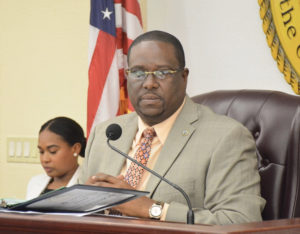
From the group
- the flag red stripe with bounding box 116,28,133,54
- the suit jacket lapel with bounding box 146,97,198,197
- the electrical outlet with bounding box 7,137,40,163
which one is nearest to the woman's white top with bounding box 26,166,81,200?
the electrical outlet with bounding box 7,137,40,163

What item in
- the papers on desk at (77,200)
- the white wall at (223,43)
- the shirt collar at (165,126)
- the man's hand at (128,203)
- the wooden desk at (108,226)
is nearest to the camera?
the wooden desk at (108,226)

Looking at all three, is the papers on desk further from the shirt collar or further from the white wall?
the white wall

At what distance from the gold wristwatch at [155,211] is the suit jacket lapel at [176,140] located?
7.3 inches

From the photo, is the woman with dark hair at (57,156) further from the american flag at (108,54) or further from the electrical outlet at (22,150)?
the electrical outlet at (22,150)

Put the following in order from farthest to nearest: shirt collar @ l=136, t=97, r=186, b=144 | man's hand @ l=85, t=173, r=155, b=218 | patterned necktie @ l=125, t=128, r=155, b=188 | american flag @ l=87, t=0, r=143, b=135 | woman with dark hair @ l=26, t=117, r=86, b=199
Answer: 1. woman with dark hair @ l=26, t=117, r=86, b=199
2. american flag @ l=87, t=0, r=143, b=135
3. shirt collar @ l=136, t=97, r=186, b=144
4. patterned necktie @ l=125, t=128, r=155, b=188
5. man's hand @ l=85, t=173, r=155, b=218

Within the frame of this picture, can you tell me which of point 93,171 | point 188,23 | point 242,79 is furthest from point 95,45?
point 93,171

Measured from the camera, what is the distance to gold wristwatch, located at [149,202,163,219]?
6.46 feet

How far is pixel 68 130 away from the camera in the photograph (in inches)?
146

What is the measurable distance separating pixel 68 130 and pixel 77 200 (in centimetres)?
214

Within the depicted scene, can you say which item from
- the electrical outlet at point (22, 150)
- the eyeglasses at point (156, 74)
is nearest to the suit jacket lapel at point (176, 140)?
the eyeglasses at point (156, 74)

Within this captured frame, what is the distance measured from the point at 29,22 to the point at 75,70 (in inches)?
22.9

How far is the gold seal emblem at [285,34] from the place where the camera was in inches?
117

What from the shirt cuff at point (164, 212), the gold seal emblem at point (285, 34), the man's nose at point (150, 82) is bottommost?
the shirt cuff at point (164, 212)

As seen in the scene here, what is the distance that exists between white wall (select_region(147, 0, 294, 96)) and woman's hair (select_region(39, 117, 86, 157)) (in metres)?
0.79
